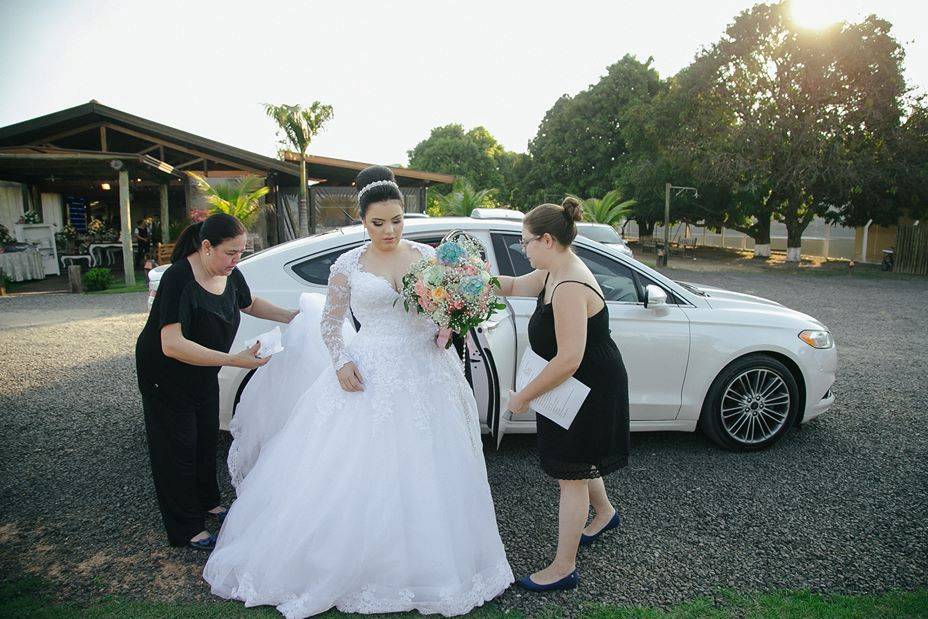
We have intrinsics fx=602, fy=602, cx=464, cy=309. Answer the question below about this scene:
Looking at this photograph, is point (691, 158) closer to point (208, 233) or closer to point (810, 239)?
point (810, 239)

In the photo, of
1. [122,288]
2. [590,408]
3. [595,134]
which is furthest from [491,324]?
[595,134]

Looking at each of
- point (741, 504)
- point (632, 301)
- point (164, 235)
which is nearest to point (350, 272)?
point (632, 301)

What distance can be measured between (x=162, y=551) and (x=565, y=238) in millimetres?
2719

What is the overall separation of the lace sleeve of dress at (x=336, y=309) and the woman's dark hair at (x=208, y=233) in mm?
533

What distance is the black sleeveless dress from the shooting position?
9.35 feet

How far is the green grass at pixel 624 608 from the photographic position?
2719mm

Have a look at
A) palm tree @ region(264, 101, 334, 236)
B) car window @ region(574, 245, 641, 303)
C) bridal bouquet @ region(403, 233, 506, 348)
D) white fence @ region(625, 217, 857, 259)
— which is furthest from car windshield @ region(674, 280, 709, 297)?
white fence @ region(625, 217, 857, 259)

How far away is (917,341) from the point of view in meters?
9.12

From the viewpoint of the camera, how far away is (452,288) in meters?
2.77

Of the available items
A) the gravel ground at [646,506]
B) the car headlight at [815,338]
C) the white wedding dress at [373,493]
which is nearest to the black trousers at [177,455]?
the gravel ground at [646,506]

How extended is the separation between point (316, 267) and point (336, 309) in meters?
1.55

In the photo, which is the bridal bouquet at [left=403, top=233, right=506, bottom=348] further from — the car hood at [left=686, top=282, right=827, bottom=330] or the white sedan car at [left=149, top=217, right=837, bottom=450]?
the car hood at [left=686, top=282, right=827, bottom=330]

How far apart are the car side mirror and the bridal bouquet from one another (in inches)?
69.5

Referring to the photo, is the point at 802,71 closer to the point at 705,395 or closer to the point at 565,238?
the point at 705,395
